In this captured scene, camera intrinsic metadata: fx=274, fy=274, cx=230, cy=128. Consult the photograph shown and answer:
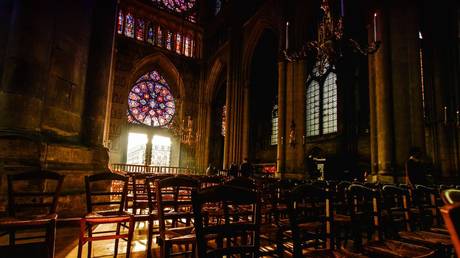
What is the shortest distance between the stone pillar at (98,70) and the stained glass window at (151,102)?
14909 mm

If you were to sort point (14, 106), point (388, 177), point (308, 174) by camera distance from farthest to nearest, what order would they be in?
point (308, 174)
point (388, 177)
point (14, 106)

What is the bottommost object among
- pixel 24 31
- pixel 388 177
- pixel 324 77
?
pixel 388 177

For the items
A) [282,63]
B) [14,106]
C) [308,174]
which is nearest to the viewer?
[14,106]

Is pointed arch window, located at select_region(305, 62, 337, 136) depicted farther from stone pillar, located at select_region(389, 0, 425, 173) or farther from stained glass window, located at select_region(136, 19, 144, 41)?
stained glass window, located at select_region(136, 19, 144, 41)

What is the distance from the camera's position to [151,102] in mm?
21688

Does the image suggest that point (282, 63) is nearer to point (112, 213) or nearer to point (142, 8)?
point (112, 213)

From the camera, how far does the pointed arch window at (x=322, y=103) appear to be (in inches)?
576

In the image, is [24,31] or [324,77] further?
[324,77]

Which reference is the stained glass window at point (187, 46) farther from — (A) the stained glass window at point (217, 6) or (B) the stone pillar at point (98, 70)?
(B) the stone pillar at point (98, 70)

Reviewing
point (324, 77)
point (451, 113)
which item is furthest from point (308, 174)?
point (324, 77)

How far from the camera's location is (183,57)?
73.4ft

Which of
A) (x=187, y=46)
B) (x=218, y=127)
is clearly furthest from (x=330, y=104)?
(x=187, y=46)

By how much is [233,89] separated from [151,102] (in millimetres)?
8012

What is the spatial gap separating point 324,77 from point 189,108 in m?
11.0
